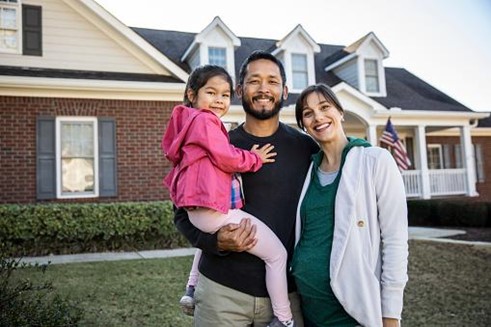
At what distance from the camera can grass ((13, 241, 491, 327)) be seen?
454 centimetres

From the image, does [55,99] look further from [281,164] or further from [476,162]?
[476,162]

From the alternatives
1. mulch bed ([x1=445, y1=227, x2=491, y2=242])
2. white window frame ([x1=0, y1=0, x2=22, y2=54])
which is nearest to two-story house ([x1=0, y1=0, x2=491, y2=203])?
white window frame ([x1=0, y1=0, x2=22, y2=54])

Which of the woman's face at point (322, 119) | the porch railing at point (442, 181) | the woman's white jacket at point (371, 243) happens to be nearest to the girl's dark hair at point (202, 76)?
the woman's face at point (322, 119)

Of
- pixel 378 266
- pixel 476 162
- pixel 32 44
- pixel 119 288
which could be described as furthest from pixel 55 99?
pixel 476 162

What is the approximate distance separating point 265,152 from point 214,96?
1.58ft

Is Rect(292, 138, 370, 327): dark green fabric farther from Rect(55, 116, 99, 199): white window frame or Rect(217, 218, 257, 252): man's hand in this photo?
Rect(55, 116, 99, 199): white window frame

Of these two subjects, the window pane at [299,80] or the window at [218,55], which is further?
the window pane at [299,80]

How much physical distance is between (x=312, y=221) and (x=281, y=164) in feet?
1.25

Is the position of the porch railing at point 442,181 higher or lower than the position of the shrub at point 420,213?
higher

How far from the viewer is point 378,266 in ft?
5.99

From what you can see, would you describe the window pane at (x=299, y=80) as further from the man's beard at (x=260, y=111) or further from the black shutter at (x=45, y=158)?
the man's beard at (x=260, y=111)

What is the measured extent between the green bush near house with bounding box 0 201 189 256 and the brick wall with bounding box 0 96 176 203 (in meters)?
1.18

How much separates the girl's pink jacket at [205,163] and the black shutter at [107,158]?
869cm

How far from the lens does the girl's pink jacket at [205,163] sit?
200 centimetres
